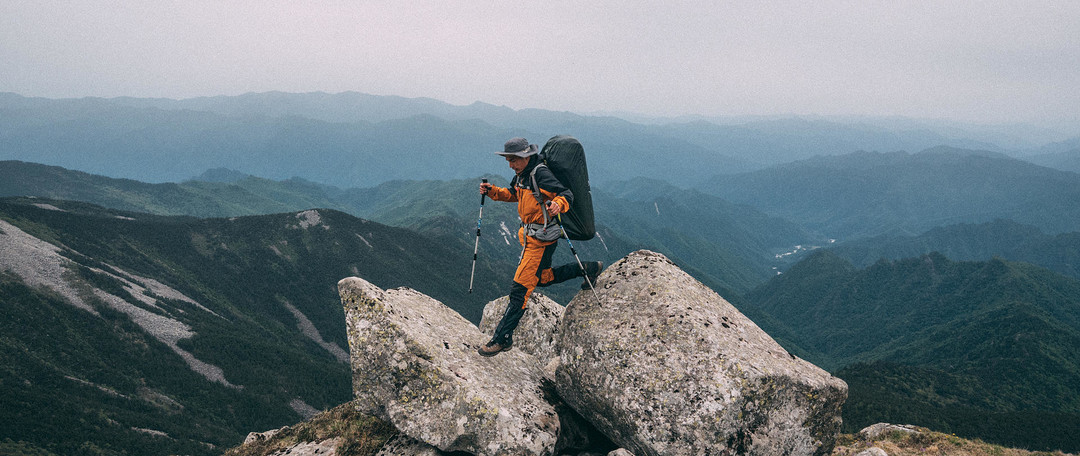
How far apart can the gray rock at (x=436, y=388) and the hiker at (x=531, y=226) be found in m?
1.62

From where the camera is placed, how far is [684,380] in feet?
36.8

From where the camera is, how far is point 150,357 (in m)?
100

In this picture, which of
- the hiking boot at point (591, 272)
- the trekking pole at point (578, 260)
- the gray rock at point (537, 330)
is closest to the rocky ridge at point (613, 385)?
the trekking pole at point (578, 260)

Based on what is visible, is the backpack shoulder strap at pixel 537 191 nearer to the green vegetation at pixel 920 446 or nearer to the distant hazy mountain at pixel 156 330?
the green vegetation at pixel 920 446

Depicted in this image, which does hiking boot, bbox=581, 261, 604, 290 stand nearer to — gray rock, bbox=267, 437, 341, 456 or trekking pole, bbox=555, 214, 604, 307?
trekking pole, bbox=555, 214, 604, 307

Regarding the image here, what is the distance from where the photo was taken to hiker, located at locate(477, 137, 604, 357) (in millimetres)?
12922

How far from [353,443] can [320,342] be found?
159m

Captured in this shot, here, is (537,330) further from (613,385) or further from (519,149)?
(519,149)

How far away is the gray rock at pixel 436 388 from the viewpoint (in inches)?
455

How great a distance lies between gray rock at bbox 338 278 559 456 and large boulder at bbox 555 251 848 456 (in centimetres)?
178

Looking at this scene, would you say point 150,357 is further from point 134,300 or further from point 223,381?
point 134,300

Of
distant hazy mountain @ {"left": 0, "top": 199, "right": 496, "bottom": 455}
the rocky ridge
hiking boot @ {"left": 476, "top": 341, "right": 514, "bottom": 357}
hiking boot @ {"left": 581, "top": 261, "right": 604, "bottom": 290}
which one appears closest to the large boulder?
the rocky ridge

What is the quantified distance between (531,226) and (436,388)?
207 inches

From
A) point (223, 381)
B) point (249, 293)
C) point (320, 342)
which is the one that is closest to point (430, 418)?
point (223, 381)
